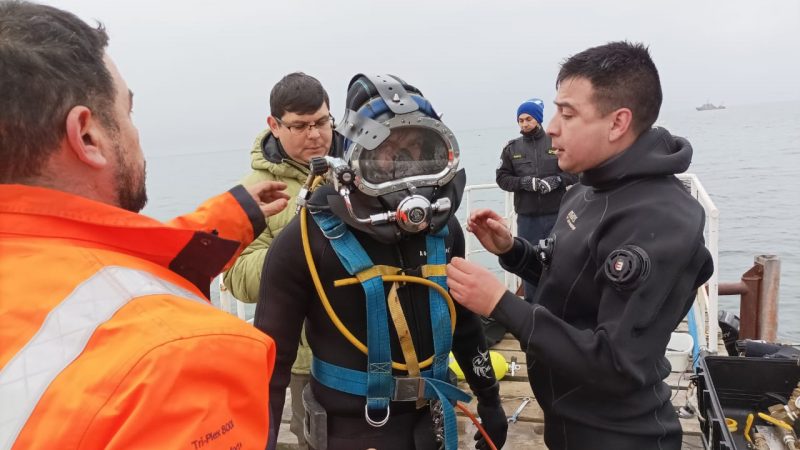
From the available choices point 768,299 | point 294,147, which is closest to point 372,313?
point 294,147

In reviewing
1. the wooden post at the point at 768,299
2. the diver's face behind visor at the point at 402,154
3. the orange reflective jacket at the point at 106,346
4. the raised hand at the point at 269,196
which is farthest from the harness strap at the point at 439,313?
the wooden post at the point at 768,299

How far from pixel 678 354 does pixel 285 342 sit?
4.00 meters

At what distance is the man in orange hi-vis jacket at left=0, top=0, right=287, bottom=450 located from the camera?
0.79 metres

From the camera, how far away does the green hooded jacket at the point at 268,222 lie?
2.50 m

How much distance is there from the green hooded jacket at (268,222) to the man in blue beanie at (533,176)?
3688 mm

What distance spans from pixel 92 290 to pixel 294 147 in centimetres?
192

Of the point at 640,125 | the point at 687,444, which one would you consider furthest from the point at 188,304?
the point at 687,444

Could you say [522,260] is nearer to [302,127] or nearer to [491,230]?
[491,230]

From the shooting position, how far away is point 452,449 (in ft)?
6.14

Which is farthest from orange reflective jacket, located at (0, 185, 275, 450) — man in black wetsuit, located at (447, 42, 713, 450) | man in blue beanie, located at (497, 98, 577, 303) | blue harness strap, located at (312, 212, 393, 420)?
man in blue beanie, located at (497, 98, 577, 303)

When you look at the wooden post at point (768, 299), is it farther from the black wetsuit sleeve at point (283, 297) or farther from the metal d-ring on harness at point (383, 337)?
the black wetsuit sleeve at point (283, 297)

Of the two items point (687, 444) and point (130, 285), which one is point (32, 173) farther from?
point (687, 444)

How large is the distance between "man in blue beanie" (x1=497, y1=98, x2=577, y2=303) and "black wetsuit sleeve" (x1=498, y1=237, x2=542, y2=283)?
3455 millimetres

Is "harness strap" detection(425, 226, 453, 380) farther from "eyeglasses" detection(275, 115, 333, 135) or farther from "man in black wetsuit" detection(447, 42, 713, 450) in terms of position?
"eyeglasses" detection(275, 115, 333, 135)
